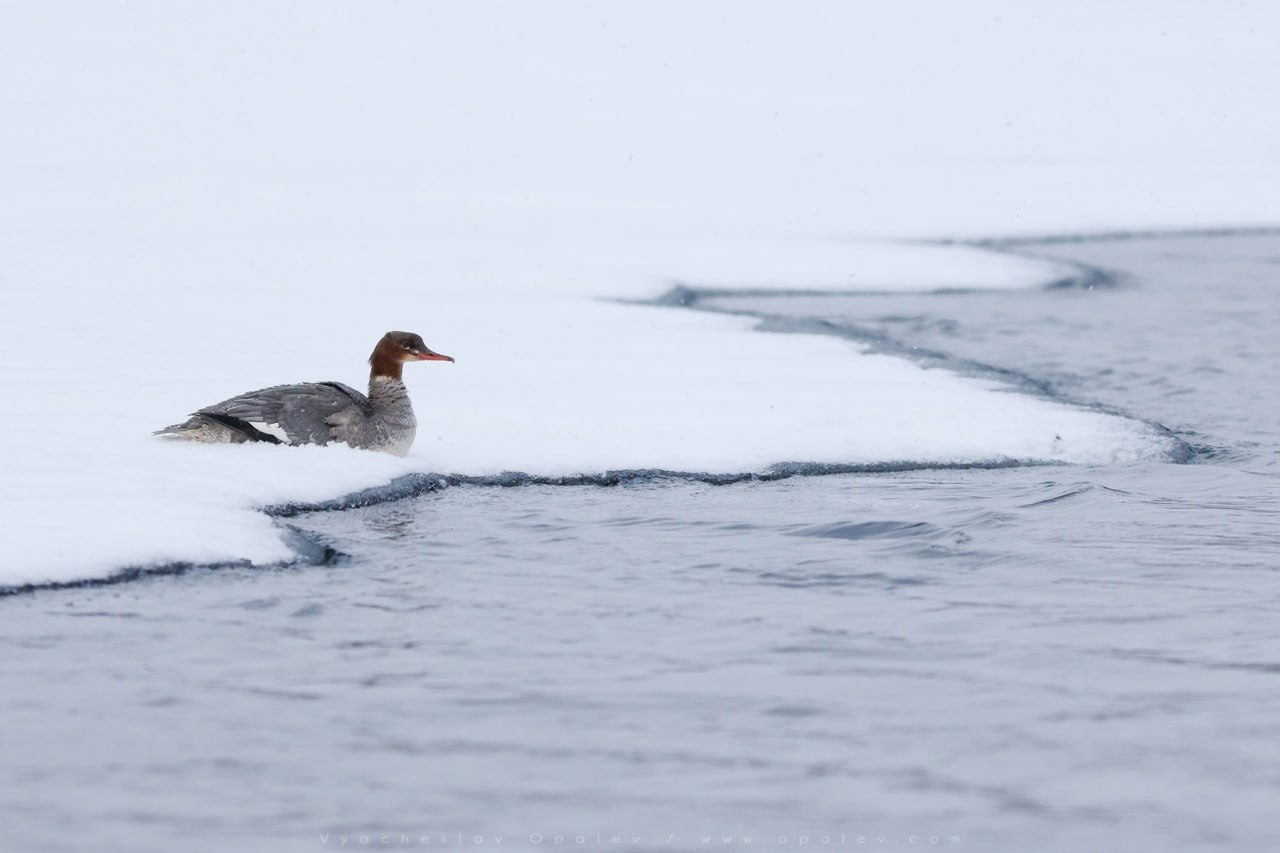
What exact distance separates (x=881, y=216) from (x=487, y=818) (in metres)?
16.5

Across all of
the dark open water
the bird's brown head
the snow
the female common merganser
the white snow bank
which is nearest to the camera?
the dark open water

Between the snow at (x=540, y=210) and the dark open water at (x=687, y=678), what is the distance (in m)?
0.72

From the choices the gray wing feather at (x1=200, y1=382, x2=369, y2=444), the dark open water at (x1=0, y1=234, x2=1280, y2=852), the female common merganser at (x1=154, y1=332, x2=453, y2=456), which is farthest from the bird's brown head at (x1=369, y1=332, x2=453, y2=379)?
the dark open water at (x1=0, y1=234, x2=1280, y2=852)

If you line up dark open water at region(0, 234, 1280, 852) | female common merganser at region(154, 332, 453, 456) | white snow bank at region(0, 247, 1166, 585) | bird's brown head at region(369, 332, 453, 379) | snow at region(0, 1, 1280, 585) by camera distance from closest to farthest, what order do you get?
dark open water at region(0, 234, 1280, 852)
white snow bank at region(0, 247, 1166, 585)
female common merganser at region(154, 332, 453, 456)
bird's brown head at region(369, 332, 453, 379)
snow at region(0, 1, 1280, 585)

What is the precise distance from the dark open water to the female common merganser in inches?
19.4

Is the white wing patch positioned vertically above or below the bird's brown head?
below

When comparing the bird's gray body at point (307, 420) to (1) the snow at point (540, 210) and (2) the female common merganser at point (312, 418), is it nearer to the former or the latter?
(2) the female common merganser at point (312, 418)

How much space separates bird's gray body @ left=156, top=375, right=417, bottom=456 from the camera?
7.95 m

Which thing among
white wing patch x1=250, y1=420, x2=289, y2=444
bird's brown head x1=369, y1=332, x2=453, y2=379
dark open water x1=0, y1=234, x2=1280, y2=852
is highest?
bird's brown head x1=369, y1=332, x2=453, y2=379

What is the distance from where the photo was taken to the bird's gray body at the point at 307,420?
313 inches

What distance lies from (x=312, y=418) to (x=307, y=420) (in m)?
0.03

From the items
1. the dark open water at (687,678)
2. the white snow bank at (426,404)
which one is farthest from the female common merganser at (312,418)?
the dark open water at (687,678)

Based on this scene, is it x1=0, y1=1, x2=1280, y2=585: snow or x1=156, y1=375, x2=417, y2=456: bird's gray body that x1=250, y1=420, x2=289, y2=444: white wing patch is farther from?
x1=0, y1=1, x2=1280, y2=585: snow

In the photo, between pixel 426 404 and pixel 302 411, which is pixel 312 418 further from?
pixel 426 404
